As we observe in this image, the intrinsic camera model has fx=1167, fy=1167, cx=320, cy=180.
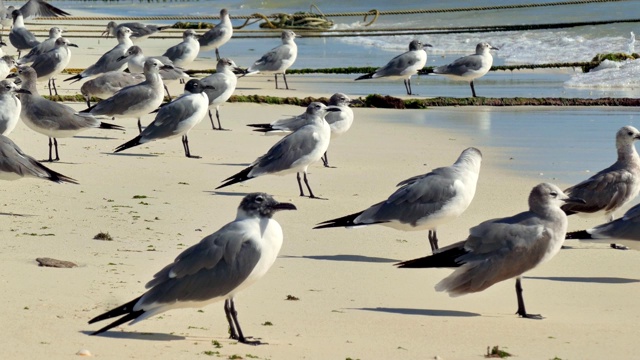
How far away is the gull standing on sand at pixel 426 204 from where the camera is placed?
24.2 ft

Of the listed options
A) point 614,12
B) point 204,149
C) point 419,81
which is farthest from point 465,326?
point 614,12

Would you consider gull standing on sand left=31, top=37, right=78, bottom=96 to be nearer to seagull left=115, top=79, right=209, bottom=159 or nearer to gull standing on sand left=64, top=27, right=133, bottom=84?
gull standing on sand left=64, top=27, right=133, bottom=84

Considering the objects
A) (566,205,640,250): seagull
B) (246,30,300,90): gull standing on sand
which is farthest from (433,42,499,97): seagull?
(566,205,640,250): seagull

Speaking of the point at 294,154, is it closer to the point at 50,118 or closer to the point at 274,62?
the point at 50,118

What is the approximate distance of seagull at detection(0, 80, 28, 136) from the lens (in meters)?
10.4

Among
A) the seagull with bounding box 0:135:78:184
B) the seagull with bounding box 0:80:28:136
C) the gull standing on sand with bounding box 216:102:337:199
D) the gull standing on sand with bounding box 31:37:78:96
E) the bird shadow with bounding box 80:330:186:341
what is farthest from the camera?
the gull standing on sand with bounding box 31:37:78:96

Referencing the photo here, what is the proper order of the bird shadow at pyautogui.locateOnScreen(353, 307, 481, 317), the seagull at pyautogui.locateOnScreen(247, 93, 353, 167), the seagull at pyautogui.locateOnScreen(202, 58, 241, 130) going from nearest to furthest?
the bird shadow at pyautogui.locateOnScreen(353, 307, 481, 317) < the seagull at pyautogui.locateOnScreen(247, 93, 353, 167) < the seagull at pyautogui.locateOnScreen(202, 58, 241, 130)

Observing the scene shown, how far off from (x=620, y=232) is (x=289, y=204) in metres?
2.58

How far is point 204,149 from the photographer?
12.1 meters

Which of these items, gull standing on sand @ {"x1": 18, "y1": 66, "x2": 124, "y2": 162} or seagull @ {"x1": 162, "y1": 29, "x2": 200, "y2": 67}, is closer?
gull standing on sand @ {"x1": 18, "y1": 66, "x2": 124, "y2": 162}

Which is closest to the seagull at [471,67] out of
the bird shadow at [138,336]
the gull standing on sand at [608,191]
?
the gull standing on sand at [608,191]

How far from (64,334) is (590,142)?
816 cm

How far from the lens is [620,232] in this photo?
7.11 metres

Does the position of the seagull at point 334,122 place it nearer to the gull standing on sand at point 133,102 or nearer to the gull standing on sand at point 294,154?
the gull standing on sand at point 294,154
